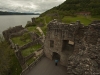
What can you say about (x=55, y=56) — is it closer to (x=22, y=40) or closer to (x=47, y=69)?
(x=47, y=69)

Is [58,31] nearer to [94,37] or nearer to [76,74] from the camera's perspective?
[94,37]

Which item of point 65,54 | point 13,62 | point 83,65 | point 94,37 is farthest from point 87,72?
point 13,62

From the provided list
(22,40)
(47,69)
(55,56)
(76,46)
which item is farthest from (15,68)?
(76,46)

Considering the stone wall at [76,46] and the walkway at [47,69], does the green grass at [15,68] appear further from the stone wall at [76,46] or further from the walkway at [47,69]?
the stone wall at [76,46]

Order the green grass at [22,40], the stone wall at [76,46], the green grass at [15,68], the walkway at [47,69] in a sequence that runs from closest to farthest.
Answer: the stone wall at [76,46], the walkway at [47,69], the green grass at [15,68], the green grass at [22,40]

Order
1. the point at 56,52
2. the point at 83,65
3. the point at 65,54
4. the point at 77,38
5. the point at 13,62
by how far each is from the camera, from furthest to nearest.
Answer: the point at 13,62 → the point at 56,52 → the point at 65,54 → the point at 77,38 → the point at 83,65

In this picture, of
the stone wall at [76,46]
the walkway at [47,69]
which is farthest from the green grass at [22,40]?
the walkway at [47,69]

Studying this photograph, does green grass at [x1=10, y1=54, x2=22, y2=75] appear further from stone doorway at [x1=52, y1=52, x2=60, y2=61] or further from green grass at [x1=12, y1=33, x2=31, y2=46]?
green grass at [x1=12, y1=33, x2=31, y2=46]
